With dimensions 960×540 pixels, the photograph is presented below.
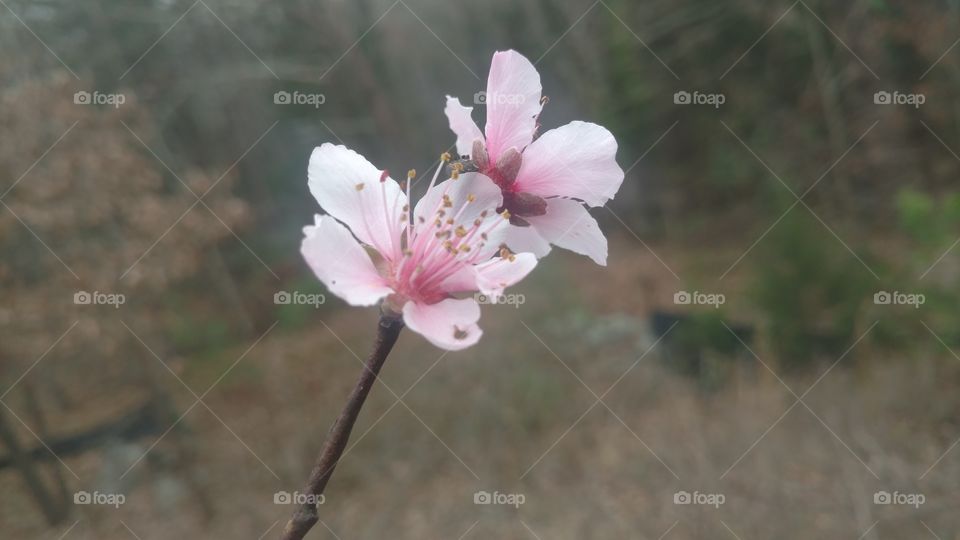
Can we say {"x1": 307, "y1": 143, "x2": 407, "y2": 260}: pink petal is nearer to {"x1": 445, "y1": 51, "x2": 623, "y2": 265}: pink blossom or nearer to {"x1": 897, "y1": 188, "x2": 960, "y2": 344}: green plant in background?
{"x1": 445, "y1": 51, "x2": 623, "y2": 265}: pink blossom

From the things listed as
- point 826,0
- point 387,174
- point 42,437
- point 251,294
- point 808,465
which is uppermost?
point 826,0

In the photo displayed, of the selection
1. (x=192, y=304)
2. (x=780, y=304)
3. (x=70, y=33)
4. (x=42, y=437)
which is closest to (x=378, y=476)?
(x=42, y=437)

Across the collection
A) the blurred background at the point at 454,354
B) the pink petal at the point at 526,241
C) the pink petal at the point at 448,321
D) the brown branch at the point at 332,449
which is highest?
the pink petal at the point at 526,241

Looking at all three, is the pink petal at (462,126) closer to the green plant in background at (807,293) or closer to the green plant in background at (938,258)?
the green plant in background at (938,258)

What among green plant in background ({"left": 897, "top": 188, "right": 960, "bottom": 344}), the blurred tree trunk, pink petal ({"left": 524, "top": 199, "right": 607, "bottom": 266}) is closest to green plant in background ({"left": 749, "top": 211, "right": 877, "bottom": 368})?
green plant in background ({"left": 897, "top": 188, "right": 960, "bottom": 344})

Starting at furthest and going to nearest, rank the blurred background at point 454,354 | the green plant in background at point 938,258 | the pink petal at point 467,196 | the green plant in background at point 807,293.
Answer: the green plant in background at point 807,293 → the green plant in background at point 938,258 → the blurred background at point 454,354 → the pink petal at point 467,196

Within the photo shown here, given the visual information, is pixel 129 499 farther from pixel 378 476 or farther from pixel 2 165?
pixel 2 165

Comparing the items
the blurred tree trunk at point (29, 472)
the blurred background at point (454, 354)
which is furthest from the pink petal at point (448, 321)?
the blurred tree trunk at point (29, 472)
